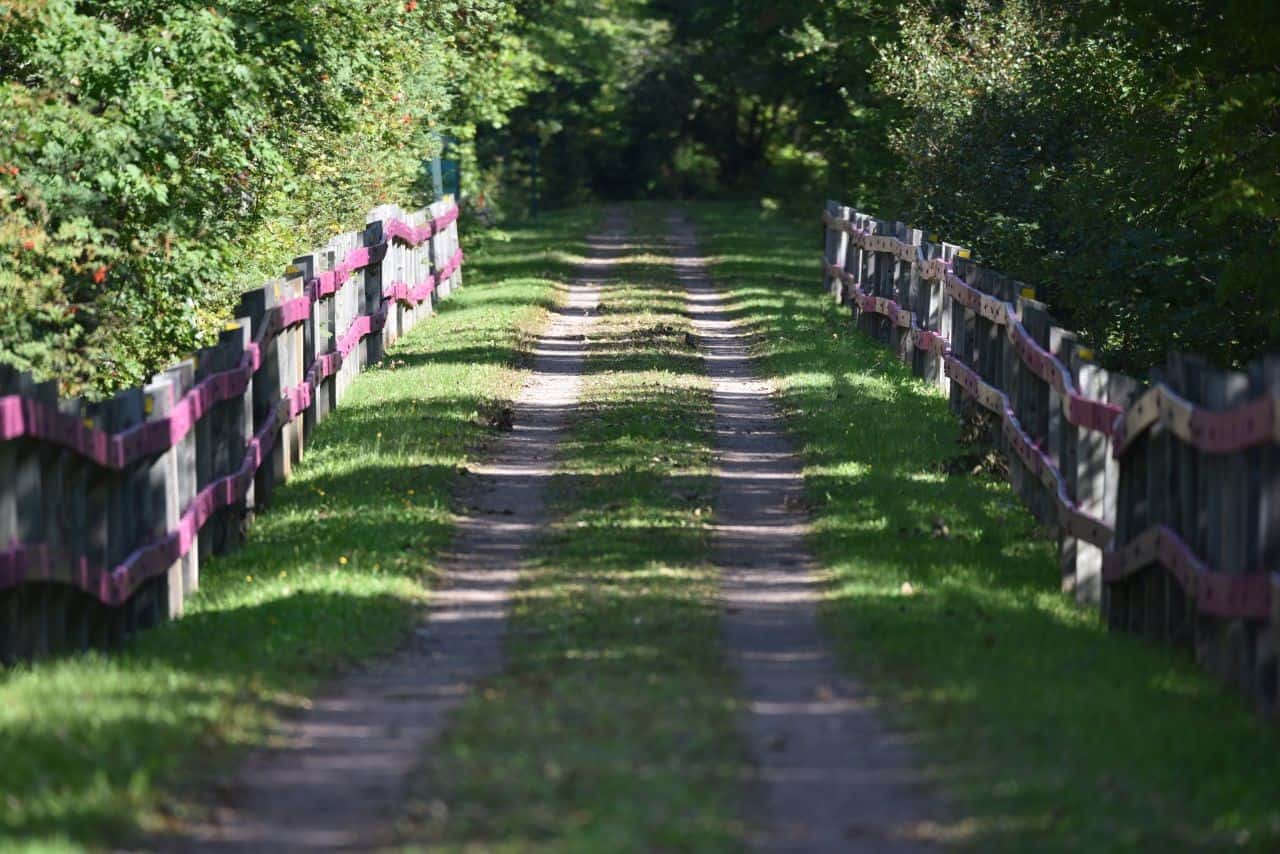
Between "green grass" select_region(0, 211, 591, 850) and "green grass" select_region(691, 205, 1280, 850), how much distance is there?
102 inches

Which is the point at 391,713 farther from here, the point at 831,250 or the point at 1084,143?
the point at 831,250

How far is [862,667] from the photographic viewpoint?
8.81 meters

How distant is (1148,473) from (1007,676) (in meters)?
1.84

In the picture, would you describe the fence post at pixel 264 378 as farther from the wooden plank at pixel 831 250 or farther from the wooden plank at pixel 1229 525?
the wooden plank at pixel 831 250

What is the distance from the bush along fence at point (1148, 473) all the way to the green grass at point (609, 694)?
2.18 meters

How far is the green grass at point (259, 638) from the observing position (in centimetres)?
667

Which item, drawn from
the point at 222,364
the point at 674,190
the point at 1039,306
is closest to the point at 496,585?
the point at 222,364

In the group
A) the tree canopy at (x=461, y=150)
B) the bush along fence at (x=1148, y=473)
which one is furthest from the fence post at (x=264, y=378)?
the bush along fence at (x=1148, y=473)

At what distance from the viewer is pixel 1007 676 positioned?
8.59 meters

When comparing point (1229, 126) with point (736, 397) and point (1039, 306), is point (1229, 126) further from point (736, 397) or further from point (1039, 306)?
point (736, 397)

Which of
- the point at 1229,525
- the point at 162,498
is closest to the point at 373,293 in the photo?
the point at 162,498

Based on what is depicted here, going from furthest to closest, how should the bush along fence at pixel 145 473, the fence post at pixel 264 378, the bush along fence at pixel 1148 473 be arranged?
the fence post at pixel 264 378 < the bush along fence at pixel 145 473 < the bush along fence at pixel 1148 473

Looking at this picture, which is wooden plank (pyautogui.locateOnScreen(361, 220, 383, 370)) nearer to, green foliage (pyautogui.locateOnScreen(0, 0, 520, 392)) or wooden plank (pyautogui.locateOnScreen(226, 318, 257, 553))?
green foliage (pyautogui.locateOnScreen(0, 0, 520, 392))

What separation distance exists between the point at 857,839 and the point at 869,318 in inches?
704
